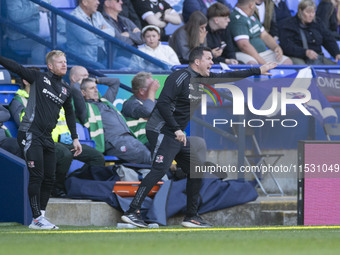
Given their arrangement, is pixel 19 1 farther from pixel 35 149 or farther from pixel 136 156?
pixel 35 149

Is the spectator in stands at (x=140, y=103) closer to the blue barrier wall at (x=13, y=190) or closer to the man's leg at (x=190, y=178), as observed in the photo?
the man's leg at (x=190, y=178)

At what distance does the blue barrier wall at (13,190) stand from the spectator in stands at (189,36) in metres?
4.26

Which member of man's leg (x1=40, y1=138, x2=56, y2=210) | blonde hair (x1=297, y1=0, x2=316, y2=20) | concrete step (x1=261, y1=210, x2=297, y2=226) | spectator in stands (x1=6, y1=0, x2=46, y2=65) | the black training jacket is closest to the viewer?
the black training jacket

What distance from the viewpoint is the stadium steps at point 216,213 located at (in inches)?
367

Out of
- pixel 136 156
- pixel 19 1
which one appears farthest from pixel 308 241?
pixel 19 1

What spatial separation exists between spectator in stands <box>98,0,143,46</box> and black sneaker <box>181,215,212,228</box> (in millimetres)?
4278

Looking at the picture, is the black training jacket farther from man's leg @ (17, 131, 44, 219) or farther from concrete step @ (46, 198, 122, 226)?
concrete step @ (46, 198, 122, 226)

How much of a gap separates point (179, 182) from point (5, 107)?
2.30m

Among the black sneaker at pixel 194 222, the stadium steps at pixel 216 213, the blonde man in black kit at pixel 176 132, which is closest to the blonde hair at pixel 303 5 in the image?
the stadium steps at pixel 216 213

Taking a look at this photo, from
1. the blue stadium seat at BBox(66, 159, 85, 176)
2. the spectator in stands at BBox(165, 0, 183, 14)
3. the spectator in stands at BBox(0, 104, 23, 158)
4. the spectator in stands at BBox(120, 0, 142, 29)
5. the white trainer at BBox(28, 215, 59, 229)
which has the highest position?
the spectator in stands at BBox(165, 0, 183, 14)

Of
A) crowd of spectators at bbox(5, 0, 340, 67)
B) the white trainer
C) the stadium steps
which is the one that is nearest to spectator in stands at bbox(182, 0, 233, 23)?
crowd of spectators at bbox(5, 0, 340, 67)

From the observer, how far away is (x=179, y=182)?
9.74m

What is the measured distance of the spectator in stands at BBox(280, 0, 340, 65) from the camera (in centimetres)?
1387

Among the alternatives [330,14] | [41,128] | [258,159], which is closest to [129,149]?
[41,128]
